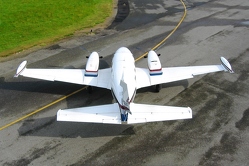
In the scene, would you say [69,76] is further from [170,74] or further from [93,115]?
[170,74]

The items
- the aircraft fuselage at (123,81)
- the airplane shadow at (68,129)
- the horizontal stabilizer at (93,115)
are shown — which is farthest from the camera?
the airplane shadow at (68,129)

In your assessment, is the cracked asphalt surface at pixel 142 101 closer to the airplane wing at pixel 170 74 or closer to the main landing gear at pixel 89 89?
the main landing gear at pixel 89 89

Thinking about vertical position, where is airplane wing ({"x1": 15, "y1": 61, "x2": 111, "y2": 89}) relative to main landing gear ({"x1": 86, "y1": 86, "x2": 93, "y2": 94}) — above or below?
above

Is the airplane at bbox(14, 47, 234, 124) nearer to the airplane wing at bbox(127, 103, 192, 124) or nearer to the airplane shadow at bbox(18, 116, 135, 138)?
the airplane wing at bbox(127, 103, 192, 124)

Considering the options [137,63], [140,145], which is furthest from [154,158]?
[137,63]

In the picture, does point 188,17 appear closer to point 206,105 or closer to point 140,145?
point 206,105

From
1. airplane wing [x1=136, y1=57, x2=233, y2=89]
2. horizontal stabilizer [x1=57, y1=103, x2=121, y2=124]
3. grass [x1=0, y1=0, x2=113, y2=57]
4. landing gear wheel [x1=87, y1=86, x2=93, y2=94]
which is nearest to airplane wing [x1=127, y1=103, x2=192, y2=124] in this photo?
horizontal stabilizer [x1=57, y1=103, x2=121, y2=124]

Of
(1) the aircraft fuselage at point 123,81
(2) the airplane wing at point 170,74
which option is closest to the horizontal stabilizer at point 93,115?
(1) the aircraft fuselage at point 123,81
